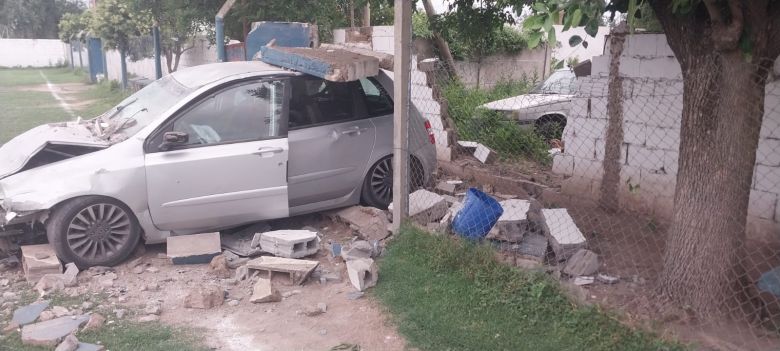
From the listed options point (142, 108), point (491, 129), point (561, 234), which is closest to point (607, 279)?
point (561, 234)

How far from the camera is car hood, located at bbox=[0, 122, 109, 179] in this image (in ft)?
17.4

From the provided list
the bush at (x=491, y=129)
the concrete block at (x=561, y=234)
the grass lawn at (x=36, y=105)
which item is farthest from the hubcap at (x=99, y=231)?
the grass lawn at (x=36, y=105)

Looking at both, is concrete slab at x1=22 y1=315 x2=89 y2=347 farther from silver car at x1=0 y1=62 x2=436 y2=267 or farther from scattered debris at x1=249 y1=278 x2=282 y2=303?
scattered debris at x1=249 y1=278 x2=282 y2=303

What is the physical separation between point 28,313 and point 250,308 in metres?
1.53

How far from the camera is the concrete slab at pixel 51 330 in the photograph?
4.12 meters

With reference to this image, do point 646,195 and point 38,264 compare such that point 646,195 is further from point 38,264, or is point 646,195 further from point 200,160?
Answer: point 38,264

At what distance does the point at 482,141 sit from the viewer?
970cm

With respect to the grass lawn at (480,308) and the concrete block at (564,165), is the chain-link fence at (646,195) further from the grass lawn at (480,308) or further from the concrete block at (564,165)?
the grass lawn at (480,308)

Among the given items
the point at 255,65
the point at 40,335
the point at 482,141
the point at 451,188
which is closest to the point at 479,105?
the point at 482,141

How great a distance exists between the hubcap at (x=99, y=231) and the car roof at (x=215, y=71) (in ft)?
4.37

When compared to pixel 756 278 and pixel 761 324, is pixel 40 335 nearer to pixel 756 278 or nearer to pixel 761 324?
pixel 761 324

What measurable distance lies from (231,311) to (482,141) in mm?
5777

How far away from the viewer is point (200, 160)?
5.54 m

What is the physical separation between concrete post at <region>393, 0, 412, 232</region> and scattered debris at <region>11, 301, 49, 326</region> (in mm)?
2840
